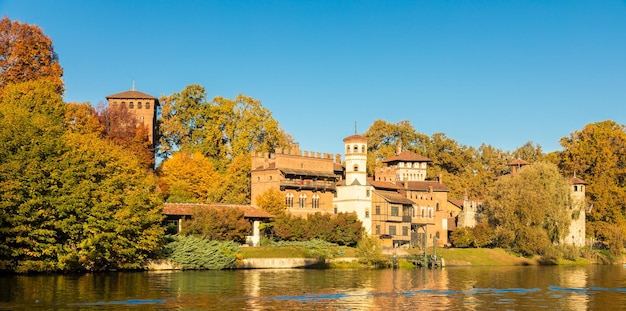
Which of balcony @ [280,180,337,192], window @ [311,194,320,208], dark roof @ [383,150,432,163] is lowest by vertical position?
window @ [311,194,320,208]

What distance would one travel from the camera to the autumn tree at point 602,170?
82.3 meters

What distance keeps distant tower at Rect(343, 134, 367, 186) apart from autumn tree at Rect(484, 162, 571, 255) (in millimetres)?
12231

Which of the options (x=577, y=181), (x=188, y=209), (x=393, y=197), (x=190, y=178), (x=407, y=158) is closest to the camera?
(x=188, y=209)

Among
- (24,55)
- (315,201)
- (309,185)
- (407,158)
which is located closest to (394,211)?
(315,201)

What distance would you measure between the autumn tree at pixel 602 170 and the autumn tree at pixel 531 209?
32.3ft

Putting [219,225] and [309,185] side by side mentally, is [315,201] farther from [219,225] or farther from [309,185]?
[219,225]

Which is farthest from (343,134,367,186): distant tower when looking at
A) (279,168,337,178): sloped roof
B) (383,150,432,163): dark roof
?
(383,150,432,163): dark roof

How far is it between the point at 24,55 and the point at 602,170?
60.6m

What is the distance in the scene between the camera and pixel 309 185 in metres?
71.4

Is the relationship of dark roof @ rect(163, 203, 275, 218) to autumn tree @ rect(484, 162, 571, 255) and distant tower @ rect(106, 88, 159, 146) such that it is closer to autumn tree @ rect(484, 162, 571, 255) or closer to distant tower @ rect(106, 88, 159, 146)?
autumn tree @ rect(484, 162, 571, 255)

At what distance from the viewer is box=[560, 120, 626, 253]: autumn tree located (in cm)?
8231

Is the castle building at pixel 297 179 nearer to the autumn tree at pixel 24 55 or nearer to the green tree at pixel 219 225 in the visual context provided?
the green tree at pixel 219 225

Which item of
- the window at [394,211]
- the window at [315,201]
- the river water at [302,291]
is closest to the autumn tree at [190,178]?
the window at [315,201]

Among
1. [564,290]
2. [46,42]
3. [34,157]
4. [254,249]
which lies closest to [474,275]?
[564,290]
